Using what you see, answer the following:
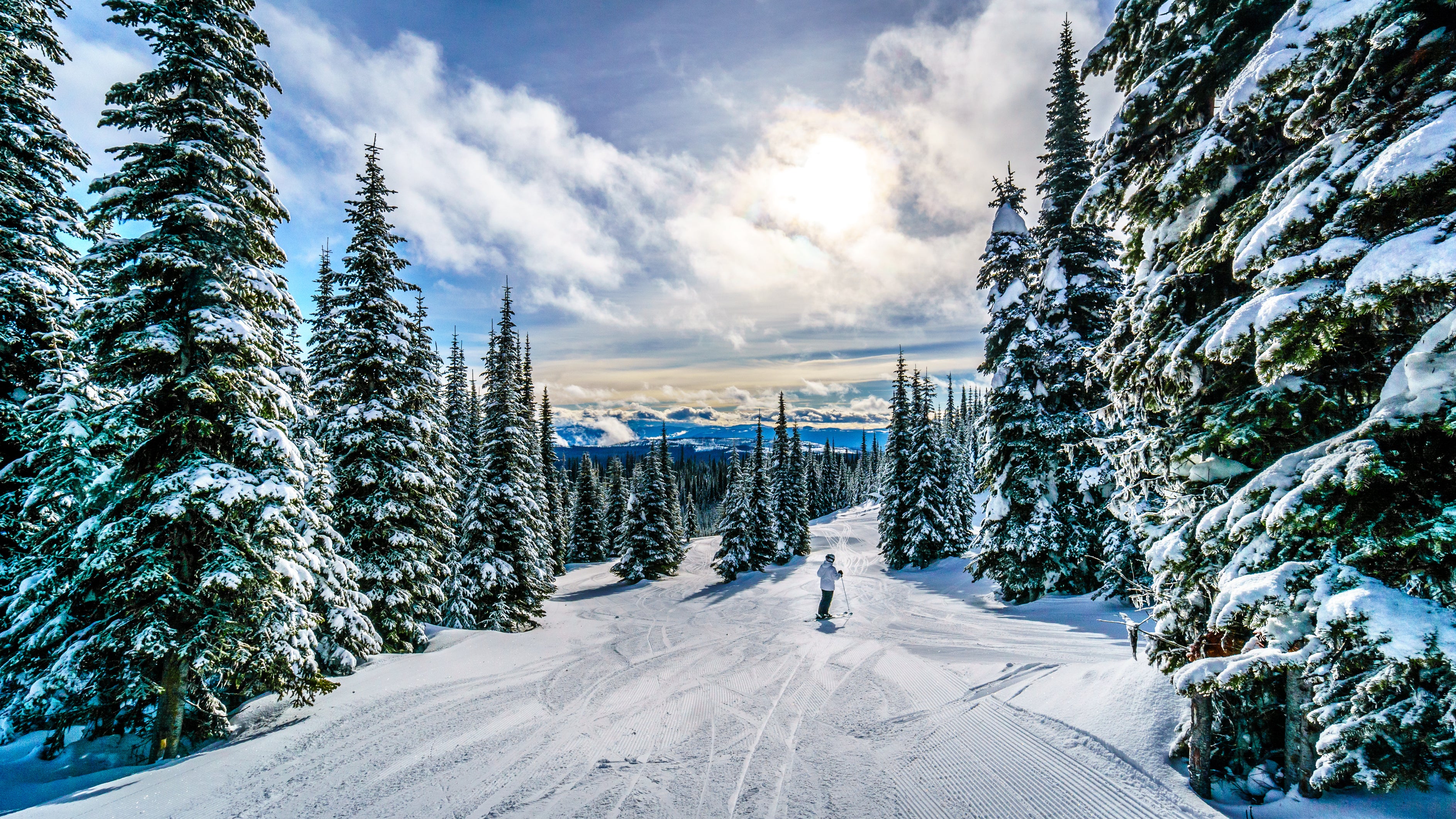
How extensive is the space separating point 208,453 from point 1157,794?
11914 millimetres

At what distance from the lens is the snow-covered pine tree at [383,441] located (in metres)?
12.5

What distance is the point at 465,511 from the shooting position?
19656 mm

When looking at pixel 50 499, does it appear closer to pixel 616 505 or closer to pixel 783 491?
pixel 783 491

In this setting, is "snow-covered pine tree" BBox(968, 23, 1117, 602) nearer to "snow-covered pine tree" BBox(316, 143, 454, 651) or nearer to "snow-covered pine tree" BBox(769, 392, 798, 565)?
"snow-covered pine tree" BBox(316, 143, 454, 651)

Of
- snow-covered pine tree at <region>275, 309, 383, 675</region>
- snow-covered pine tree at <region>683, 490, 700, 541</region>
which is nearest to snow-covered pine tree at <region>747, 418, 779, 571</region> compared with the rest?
snow-covered pine tree at <region>275, 309, 383, 675</region>

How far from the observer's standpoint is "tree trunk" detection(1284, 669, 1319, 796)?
358 centimetres

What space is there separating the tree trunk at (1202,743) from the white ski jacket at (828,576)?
9.97m

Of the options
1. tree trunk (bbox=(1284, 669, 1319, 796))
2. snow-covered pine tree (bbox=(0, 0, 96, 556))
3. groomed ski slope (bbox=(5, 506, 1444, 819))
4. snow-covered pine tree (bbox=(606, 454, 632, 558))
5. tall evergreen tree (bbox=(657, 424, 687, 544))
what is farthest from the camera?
snow-covered pine tree (bbox=(606, 454, 632, 558))

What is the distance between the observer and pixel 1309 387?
3869mm

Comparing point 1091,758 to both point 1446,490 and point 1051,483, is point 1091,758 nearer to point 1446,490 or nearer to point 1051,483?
point 1446,490

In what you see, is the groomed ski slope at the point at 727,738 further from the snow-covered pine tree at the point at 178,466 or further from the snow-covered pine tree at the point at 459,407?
the snow-covered pine tree at the point at 459,407

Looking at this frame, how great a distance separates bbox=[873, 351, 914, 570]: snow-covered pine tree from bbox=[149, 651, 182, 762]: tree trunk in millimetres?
27866

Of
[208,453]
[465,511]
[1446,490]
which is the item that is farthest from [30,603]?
[1446,490]

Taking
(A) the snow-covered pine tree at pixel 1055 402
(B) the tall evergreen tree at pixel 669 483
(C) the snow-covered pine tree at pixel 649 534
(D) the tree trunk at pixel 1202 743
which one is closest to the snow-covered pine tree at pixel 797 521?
(B) the tall evergreen tree at pixel 669 483
